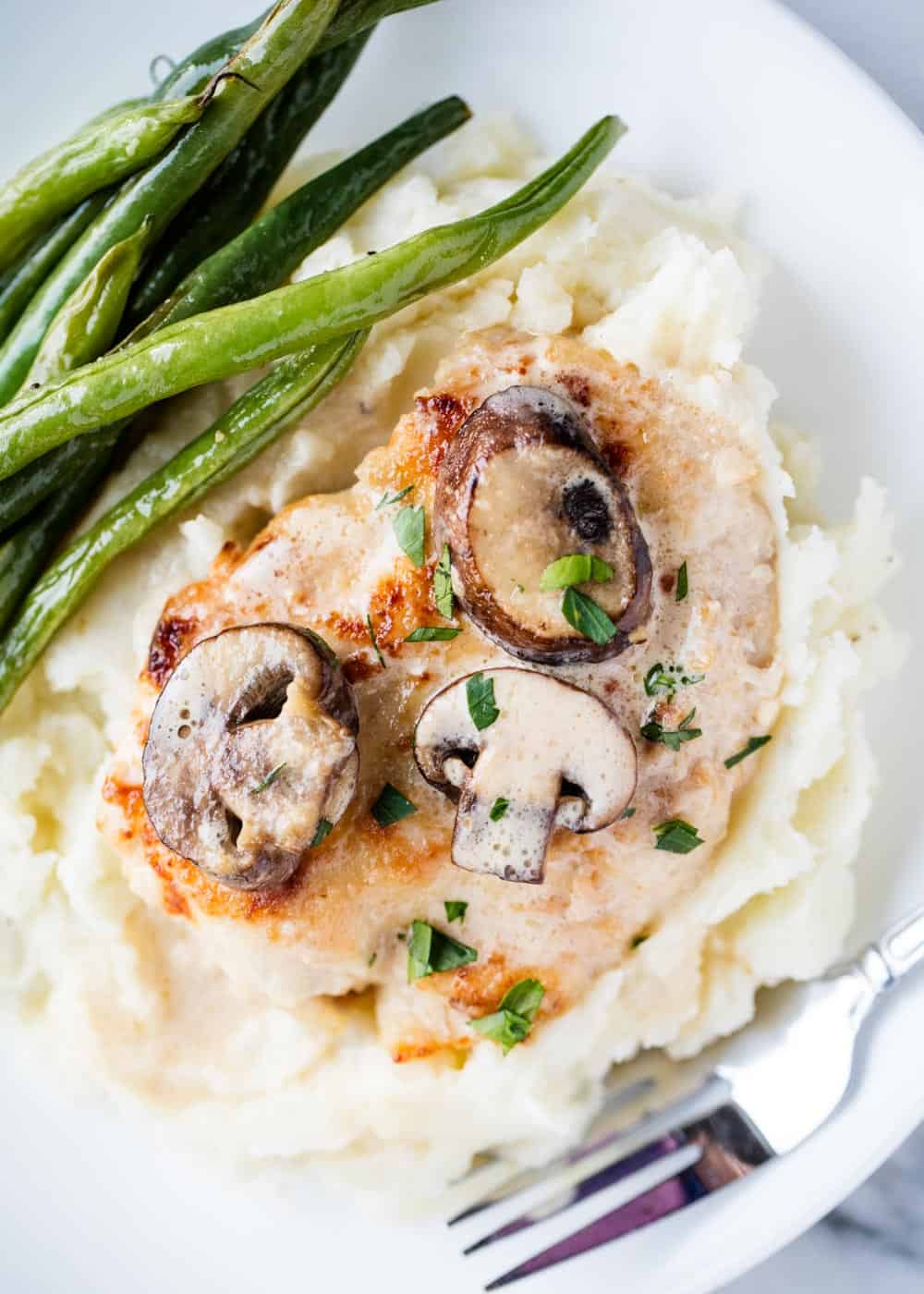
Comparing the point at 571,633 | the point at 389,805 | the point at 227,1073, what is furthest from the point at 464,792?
the point at 227,1073

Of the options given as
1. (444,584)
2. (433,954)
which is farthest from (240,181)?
(433,954)

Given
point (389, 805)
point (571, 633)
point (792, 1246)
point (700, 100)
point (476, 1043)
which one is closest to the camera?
point (571, 633)

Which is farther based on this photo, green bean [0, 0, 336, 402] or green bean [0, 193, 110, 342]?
green bean [0, 193, 110, 342]

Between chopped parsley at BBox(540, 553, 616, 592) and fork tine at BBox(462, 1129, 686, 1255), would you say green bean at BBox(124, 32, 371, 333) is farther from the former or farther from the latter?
fork tine at BBox(462, 1129, 686, 1255)

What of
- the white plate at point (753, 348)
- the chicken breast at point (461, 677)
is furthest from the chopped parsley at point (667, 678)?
the white plate at point (753, 348)

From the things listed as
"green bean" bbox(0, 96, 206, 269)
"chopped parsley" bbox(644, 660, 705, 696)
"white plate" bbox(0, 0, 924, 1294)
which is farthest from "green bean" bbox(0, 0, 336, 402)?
"chopped parsley" bbox(644, 660, 705, 696)

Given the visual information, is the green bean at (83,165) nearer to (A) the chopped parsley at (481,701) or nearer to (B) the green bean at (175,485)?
(B) the green bean at (175,485)

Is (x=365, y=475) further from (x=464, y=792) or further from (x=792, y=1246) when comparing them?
(x=792, y=1246)
